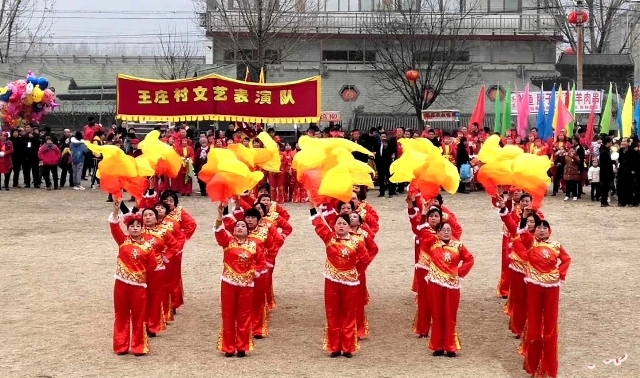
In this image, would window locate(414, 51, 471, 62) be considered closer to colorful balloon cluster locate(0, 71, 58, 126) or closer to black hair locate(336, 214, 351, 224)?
colorful balloon cluster locate(0, 71, 58, 126)

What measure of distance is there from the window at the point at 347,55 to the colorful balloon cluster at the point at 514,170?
27.8 metres

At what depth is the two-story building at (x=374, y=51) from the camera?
36.8m

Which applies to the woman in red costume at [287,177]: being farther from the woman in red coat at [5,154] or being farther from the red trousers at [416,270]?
the red trousers at [416,270]

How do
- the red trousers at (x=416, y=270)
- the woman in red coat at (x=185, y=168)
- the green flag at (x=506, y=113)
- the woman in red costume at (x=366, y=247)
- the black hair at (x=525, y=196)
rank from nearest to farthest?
the woman in red costume at (x=366, y=247) < the black hair at (x=525, y=196) < the red trousers at (x=416, y=270) < the woman in red coat at (x=185, y=168) < the green flag at (x=506, y=113)

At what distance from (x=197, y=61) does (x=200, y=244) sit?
31105 millimetres

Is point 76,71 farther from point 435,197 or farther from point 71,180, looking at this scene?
point 435,197

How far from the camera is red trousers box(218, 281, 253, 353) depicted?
8625 millimetres

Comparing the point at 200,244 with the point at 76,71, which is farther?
the point at 76,71

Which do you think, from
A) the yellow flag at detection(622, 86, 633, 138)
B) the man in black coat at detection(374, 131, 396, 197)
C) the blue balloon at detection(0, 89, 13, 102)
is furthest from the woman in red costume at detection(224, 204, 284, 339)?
the blue balloon at detection(0, 89, 13, 102)

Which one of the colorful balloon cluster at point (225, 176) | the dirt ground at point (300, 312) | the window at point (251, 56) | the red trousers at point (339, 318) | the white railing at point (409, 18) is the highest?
the white railing at point (409, 18)

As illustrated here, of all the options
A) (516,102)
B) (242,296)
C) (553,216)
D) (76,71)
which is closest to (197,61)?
(76,71)

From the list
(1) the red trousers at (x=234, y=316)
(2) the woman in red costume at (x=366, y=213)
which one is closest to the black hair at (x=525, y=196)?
(2) the woman in red costume at (x=366, y=213)

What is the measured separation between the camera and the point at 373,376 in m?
8.01

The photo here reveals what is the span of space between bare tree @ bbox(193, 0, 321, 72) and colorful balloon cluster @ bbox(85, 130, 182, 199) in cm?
1845
